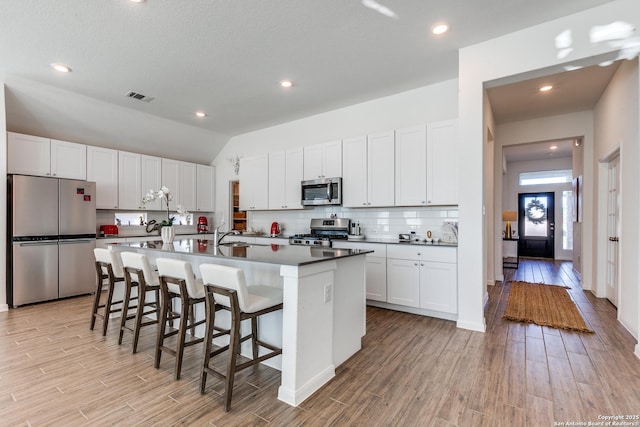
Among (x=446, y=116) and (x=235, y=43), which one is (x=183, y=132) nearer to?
Answer: (x=235, y=43)

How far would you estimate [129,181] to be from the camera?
5641 millimetres

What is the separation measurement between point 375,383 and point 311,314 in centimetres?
73

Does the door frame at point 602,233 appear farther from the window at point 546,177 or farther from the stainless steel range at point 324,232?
the window at point 546,177

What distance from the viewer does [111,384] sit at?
7.33 ft

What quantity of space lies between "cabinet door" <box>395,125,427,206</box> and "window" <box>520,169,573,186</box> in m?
7.45

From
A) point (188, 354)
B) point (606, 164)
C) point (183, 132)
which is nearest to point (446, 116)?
point (606, 164)

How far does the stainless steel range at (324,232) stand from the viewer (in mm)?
4761

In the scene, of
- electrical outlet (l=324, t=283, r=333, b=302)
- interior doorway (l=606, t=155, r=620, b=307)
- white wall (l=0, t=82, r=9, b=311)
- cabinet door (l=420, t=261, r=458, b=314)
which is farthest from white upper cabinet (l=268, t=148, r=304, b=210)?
interior doorway (l=606, t=155, r=620, b=307)

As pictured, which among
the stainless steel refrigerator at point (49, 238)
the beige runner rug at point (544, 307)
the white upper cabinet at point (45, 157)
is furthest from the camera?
the white upper cabinet at point (45, 157)

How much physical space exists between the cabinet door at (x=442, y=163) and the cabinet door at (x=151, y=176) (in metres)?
5.13

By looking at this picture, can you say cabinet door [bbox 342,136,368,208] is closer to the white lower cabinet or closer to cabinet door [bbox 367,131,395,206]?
cabinet door [bbox 367,131,395,206]

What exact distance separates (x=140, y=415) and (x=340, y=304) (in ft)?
4.99

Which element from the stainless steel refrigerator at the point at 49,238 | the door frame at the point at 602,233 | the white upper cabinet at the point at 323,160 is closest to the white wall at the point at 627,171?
the door frame at the point at 602,233

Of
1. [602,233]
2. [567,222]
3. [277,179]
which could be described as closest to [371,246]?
[277,179]
